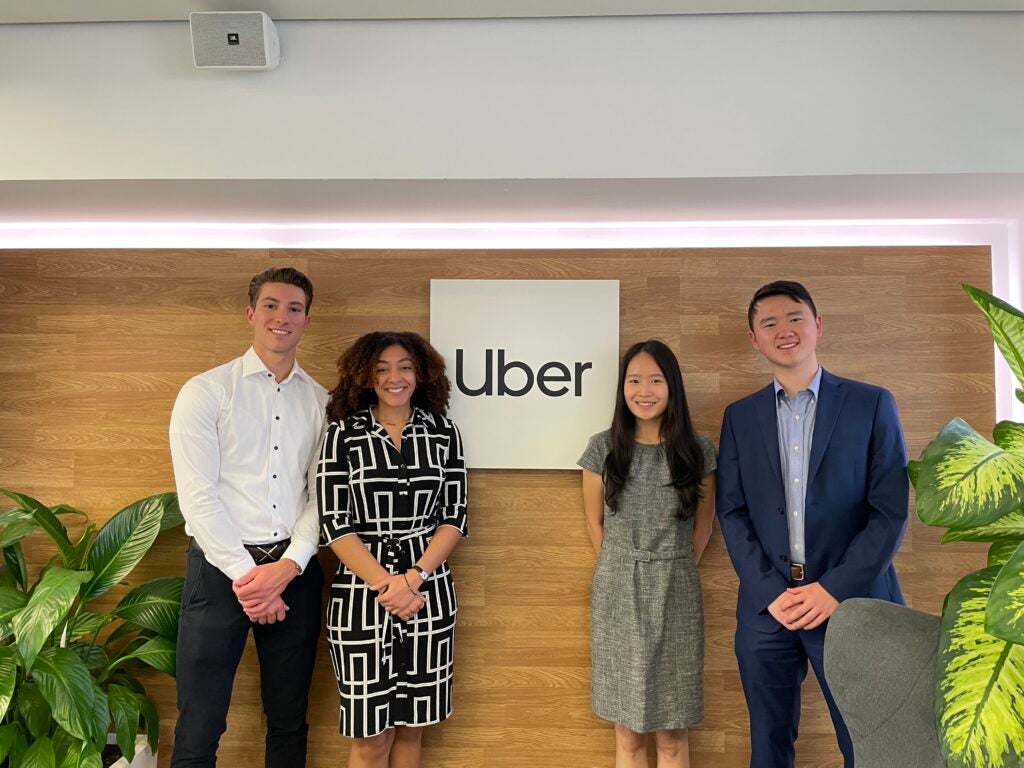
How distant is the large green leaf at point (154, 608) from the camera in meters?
2.80

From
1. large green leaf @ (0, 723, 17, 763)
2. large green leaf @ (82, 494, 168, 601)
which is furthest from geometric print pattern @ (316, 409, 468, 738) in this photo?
large green leaf @ (0, 723, 17, 763)

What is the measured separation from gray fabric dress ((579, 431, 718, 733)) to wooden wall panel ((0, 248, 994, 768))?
0.32 metres

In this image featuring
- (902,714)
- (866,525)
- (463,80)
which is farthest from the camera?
(463,80)

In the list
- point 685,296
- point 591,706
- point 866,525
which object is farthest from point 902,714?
point 685,296

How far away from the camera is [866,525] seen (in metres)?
2.45

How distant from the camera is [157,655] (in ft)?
8.98

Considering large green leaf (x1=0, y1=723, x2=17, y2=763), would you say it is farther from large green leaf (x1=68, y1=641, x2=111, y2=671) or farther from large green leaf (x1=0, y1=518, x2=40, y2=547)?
large green leaf (x1=0, y1=518, x2=40, y2=547)

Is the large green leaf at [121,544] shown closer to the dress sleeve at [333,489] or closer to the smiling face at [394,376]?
the dress sleeve at [333,489]

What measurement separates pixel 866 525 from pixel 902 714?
3.58 feet

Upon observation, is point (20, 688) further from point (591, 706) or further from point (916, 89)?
point (916, 89)

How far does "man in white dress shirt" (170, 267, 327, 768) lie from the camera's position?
102 inches

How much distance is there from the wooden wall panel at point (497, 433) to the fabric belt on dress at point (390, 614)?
1.67 ft

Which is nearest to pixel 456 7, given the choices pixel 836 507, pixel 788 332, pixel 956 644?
pixel 788 332

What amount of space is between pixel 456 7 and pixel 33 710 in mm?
2995
